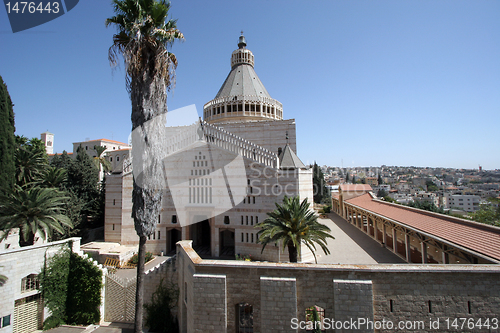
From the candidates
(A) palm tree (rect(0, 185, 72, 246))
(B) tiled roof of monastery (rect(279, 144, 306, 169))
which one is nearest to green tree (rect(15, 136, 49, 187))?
(A) palm tree (rect(0, 185, 72, 246))

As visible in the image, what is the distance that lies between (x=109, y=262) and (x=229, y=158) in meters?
12.6

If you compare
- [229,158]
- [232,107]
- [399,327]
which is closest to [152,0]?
[229,158]

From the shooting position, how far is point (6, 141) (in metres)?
21.5

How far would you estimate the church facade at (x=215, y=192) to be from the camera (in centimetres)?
1973

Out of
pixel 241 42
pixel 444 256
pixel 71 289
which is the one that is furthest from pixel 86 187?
pixel 444 256

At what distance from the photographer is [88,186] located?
29.1m

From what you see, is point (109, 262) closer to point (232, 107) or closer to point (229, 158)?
point (229, 158)

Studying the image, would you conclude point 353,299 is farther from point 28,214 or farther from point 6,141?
point 6,141

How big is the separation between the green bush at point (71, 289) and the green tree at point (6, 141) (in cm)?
1147

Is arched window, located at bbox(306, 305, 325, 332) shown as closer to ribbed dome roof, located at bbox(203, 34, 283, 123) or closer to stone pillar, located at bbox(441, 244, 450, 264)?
stone pillar, located at bbox(441, 244, 450, 264)

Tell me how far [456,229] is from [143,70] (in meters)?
18.6

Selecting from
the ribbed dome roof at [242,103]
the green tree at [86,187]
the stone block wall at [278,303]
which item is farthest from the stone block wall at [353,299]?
the green tree at [86,187]

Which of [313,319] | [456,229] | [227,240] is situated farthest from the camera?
[227,240]

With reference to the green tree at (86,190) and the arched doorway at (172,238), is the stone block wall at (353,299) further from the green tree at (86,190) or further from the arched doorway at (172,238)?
the green tree at (86,190)
